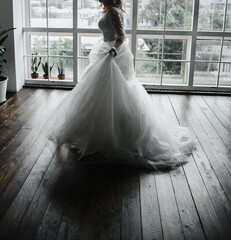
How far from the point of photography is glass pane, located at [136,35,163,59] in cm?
529

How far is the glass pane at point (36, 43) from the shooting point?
17.6ft

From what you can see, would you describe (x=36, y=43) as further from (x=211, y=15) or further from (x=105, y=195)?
(x=105, y=195)

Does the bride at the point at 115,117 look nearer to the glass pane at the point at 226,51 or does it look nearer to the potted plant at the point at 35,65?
the potted plant at the point at 35,65

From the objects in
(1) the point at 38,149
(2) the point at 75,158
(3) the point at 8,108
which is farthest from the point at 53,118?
(3) the point at 8,108

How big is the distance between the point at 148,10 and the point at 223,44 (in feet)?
3.99

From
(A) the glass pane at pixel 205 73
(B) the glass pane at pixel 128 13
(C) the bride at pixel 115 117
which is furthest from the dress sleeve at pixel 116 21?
(A) the glass pane at pixel 205 73

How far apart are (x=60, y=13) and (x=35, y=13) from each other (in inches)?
14.8

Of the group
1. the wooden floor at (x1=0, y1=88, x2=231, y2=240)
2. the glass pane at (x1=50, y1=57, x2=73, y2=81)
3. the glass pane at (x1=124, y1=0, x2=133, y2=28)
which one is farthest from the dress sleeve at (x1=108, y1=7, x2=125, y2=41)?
the glass pane at (x1=50, y1=57, x2=73, y2=81)

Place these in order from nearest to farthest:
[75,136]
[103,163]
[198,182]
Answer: [198,182] < [103,163] < [75,136]

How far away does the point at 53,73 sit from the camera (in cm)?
559

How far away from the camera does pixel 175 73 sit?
5.45 m

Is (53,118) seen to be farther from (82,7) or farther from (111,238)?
(82,7)

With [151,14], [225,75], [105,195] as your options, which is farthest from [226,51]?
[105,195]

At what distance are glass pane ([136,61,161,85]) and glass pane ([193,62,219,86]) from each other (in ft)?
1.89
